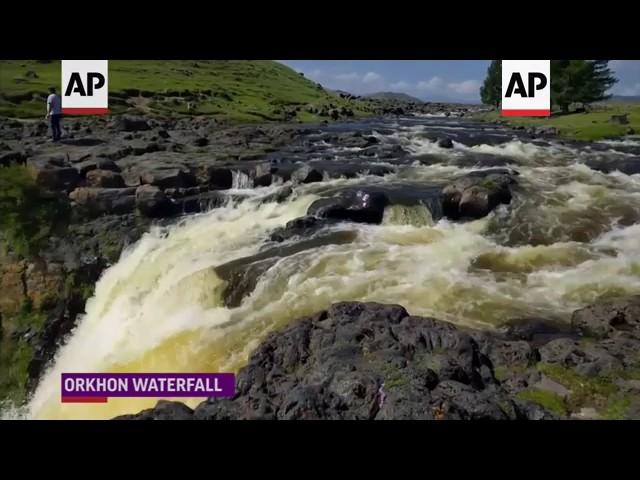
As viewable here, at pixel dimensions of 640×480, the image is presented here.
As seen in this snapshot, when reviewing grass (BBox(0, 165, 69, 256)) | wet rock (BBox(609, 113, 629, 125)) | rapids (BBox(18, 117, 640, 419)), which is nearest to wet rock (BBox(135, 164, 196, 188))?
rapids (BBox(18, 117, 640, 419))

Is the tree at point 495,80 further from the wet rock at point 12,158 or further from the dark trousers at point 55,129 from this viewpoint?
the dark trousers at point 55,129

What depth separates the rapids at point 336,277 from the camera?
10.2 m

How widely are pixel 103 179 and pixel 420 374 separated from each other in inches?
633

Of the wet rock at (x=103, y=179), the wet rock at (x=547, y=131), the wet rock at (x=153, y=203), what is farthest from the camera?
the wet rock at (x=547, y=131)

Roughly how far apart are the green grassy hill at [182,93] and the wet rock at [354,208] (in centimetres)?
977

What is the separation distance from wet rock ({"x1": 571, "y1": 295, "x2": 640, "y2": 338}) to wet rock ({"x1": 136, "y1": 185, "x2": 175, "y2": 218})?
1340 cm

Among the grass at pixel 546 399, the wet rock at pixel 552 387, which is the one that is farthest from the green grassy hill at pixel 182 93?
the grass at pixel 546 399

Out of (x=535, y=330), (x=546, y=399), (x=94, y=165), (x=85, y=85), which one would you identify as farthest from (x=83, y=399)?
(x=94, y=165)

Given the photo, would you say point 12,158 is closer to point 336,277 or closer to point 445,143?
point 336,277

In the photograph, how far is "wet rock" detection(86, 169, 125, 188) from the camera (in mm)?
18078

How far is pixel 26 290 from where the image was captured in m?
12.2

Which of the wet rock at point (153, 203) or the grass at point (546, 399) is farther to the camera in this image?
the wet rock at point (153, 203)

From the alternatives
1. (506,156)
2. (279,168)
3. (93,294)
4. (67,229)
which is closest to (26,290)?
(93,294)
